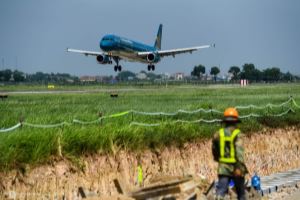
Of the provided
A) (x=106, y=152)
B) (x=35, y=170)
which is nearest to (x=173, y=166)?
(x=106, y=152)

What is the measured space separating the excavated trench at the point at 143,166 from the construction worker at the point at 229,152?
522 centimetres

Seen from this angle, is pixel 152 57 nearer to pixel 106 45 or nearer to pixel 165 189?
pixel 106 45

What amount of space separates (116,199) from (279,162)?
1580 centimetres

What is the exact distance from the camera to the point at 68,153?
18219 mm

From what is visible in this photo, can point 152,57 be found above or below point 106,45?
below

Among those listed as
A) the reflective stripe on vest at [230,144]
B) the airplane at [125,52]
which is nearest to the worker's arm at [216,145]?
the reflective stripe on vest at [230,144]

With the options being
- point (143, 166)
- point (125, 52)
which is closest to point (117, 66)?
point (125, 52)

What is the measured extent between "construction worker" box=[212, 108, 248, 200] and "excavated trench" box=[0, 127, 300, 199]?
522 centimetres

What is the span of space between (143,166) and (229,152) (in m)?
7.43

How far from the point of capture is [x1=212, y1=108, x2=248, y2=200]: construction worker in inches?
522

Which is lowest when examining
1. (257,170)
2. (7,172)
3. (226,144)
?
(257,170)

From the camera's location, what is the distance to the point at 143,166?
2048 cm

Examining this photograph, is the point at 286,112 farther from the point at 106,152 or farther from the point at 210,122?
the point at 106,152

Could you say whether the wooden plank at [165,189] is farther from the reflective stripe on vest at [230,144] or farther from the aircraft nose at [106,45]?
the aircraft nose at [106,45]
